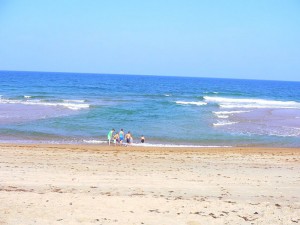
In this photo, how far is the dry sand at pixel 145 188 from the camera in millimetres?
7719

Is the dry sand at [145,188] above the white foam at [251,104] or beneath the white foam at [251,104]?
beneath

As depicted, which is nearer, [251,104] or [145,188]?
[145,188]

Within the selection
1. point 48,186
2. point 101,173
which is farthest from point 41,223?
point 101,173

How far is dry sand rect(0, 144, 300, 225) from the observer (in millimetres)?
7719

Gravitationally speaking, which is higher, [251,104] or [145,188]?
[251,104]

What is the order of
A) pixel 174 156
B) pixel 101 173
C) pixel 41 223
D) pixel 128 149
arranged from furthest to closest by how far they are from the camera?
pixel 128 149, pixel 174 156, pixel 101 173, pixel 41 223

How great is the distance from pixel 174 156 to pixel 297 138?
10.8m

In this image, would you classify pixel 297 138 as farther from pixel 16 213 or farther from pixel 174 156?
pixel 16 213

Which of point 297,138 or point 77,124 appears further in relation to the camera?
point 77,124

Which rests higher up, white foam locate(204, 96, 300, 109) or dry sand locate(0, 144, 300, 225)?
white foam locate(204, 96, 300, 109)

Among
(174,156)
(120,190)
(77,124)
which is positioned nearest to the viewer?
(120,190)

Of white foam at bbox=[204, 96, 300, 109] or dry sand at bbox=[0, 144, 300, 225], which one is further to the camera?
white foam at bbox=[204, 96, 300, 109]

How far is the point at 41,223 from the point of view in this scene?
721cm

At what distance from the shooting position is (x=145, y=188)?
985cm
